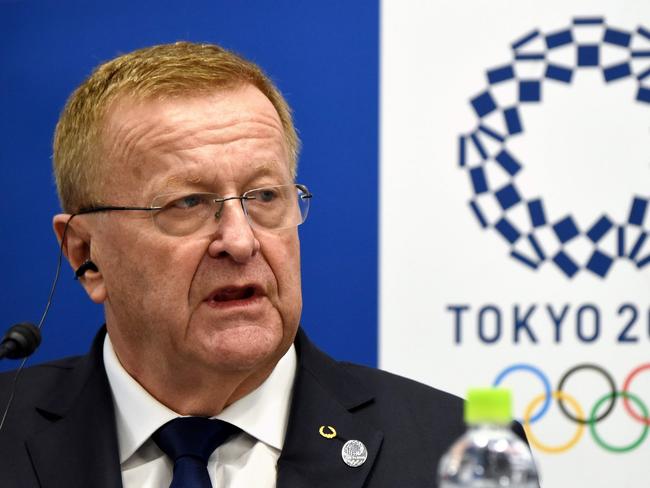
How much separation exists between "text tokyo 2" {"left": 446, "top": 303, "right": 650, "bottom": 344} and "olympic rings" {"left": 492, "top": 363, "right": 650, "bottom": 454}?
3.4 inches

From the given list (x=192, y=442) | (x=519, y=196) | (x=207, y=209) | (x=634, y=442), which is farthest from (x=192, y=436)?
(x=634, y=442)

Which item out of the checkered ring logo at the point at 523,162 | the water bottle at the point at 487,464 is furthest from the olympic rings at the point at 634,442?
the water bottle at the point at 487,464

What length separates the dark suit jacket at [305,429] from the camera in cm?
218

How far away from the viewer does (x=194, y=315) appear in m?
2.15

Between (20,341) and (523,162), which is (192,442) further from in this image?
(523,162)

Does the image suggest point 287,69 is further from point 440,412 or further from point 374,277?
point 440,412

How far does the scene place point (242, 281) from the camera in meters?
2.11

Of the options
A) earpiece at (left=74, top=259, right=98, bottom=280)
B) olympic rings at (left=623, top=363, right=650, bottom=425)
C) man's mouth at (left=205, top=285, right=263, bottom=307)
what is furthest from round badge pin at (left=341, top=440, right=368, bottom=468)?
olympic rings at (left=623, top=363, right=650, bottom=425)

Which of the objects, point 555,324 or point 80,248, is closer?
point 80,248

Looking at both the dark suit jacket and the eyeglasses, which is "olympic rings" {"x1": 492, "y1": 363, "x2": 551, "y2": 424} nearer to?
the dark suit jacket

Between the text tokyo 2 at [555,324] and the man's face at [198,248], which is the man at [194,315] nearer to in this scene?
the man's face at [198,248]

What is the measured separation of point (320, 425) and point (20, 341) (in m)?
0.63

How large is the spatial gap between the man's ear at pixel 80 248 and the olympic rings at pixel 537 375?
1.20 metres

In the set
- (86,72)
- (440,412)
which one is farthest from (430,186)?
(86,72)
